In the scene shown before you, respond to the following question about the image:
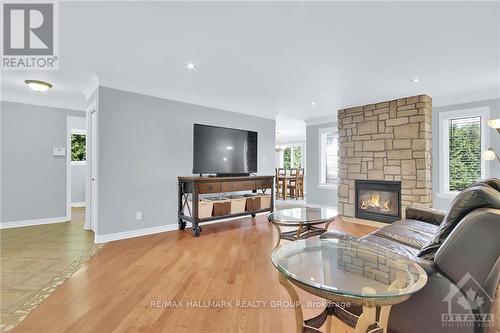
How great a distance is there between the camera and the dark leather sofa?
112cm

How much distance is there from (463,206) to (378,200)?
3466mm

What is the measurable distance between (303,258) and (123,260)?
2171mm

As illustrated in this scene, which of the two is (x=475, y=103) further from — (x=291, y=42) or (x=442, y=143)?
(x=291, y=42)

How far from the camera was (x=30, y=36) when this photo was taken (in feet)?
7.30

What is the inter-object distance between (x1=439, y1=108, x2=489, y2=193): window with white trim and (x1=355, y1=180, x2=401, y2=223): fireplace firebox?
775 millimetres

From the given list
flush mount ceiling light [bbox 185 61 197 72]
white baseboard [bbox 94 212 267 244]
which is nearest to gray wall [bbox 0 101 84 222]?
white baseboard [bbox 94 212 267 244]

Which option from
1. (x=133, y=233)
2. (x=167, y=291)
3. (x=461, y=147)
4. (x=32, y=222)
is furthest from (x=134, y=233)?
(x=461, y=147)

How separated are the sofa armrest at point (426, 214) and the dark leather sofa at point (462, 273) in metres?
1.43

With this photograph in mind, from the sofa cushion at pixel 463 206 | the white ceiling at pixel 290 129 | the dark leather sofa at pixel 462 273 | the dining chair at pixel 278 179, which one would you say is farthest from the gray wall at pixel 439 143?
the dining chair at pixel 278 179

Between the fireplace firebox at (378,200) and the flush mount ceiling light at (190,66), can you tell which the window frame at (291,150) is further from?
the flush mount ceiling light at (190,66)

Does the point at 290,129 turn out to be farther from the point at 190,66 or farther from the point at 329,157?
the point at 190,66

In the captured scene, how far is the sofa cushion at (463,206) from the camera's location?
1.23 metres

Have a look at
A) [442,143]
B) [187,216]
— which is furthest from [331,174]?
Answer: [187,216]

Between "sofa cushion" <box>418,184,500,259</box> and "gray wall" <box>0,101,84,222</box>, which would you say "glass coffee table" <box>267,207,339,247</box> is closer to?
"sofa cushion" <box>418,184,500,259</box>
